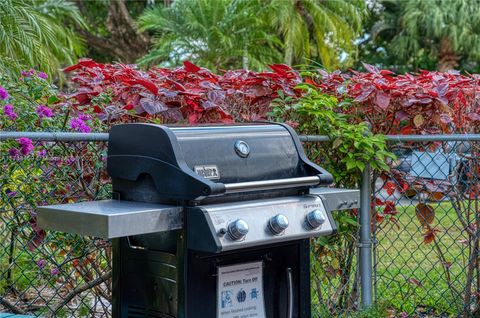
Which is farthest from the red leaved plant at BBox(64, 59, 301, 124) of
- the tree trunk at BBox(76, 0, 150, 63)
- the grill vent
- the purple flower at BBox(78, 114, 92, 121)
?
the tree trunk at BBox(76, 0, 150, 63)

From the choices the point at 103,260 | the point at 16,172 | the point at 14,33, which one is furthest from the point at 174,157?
the point at 14,33

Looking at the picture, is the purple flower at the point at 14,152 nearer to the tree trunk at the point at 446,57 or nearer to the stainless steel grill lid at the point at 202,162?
the stainless steel grill lid at the point at 202,162

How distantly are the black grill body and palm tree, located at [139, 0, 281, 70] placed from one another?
48.1 ft

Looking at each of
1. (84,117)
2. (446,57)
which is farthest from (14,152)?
(446,57)

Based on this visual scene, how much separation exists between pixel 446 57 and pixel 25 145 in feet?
78.5

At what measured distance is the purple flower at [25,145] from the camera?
2.83m

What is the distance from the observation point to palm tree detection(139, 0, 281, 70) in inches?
679

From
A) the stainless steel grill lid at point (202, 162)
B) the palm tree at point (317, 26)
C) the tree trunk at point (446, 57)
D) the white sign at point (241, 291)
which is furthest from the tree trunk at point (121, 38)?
the white sign at point (241, 291)

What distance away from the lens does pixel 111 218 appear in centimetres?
213

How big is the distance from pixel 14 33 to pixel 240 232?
7312 millimetres

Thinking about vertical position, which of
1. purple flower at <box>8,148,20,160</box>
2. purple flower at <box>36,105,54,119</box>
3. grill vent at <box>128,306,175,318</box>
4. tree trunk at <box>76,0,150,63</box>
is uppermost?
tree trunk at <box>76,0,150,63</box>

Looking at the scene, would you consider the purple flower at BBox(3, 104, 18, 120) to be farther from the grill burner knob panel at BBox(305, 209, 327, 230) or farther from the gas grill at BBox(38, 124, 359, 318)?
the grill burner knob panel at BBox(305, 209, 327, 230)

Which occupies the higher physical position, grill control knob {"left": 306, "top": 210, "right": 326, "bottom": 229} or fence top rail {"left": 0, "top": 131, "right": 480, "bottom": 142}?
fence top rail {"left": 0, "top": 131, "right": 480, "bottom": 142}

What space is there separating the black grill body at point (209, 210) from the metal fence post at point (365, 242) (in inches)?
44.4
